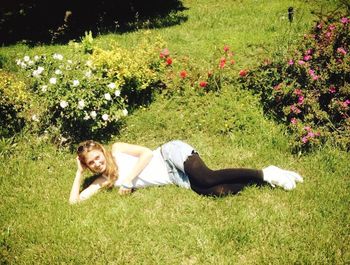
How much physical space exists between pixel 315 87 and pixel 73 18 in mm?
8226

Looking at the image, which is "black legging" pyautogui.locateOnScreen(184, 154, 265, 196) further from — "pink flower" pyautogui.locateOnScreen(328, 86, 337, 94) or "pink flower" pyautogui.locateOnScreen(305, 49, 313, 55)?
"pink flower" pyautogui.locateOnScreen(305, 49, 313, 55)

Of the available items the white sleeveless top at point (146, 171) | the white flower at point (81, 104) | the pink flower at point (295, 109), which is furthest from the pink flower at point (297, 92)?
the white flower at point (81, 104)

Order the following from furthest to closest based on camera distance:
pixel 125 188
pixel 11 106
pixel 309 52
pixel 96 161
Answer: pixel 11 106 → pixel 309 52 → pixel 125 188 → pixel 96 161

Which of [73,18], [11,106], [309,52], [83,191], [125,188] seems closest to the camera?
[125,188]

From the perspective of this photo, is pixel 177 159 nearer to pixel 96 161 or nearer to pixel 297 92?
pixel 96 161

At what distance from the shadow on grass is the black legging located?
21.1ft

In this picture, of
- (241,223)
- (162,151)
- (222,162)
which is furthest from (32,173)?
(241,223)

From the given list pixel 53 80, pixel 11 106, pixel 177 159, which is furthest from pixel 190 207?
pixel 11 106

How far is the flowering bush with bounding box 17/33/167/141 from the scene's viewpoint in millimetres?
5773

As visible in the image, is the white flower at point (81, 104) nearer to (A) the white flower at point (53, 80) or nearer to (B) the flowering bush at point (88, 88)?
(B) the flowering bush at point (88, 88)

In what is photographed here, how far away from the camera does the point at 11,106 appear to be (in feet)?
20.7

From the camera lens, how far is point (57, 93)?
5.72 metres

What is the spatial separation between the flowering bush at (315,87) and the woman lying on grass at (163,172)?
110cm

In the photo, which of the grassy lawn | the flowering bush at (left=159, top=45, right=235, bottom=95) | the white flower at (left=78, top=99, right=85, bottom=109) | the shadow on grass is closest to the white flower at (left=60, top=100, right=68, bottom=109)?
the white flower at (left=78, top=99, right=85, bottom=109)
